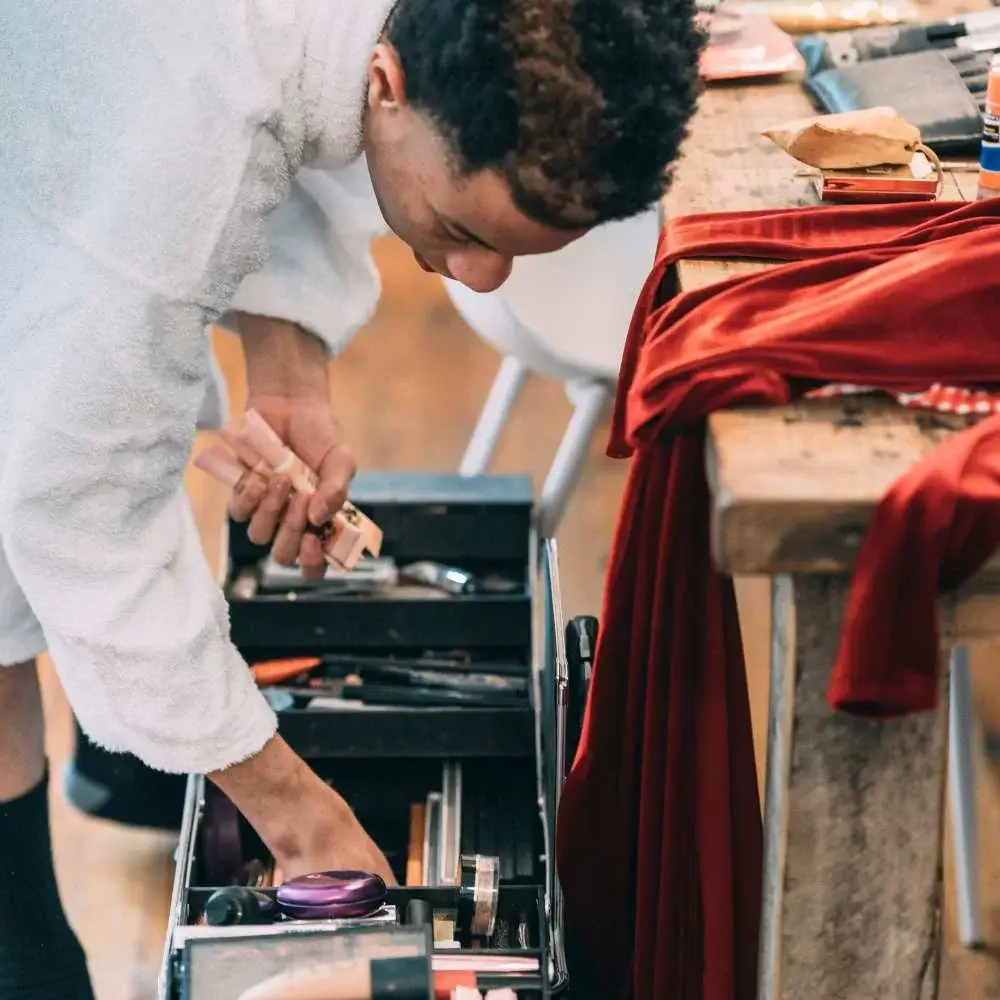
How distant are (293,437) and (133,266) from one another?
36cm

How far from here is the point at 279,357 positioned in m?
1.04

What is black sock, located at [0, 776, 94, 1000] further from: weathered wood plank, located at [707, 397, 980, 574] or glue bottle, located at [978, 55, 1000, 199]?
glue bottle, located at [978, 55, 1000, 199]

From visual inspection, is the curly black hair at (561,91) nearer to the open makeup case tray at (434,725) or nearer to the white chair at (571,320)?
the open makeup case tray at (434,725)

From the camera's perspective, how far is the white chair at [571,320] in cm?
141

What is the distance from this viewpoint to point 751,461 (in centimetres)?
62

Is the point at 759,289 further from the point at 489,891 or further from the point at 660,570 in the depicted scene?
the point at 489,891

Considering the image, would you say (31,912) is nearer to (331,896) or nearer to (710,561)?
(331,896)

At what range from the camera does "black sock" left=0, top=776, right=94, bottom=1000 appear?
3.40 feet

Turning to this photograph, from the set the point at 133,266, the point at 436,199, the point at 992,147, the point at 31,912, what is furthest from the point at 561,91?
the point at 31,912

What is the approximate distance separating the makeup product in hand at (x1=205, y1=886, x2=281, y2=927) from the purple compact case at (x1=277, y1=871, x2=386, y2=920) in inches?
1.1

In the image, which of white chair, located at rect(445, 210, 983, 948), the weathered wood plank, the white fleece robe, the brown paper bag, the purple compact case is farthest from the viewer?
white chair, located at rect(445, 210, 983, 948)

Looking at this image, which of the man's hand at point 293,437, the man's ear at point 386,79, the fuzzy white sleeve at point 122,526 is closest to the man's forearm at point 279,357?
the man's hand at point 293,437

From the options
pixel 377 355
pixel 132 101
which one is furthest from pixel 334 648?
pixel 377 355

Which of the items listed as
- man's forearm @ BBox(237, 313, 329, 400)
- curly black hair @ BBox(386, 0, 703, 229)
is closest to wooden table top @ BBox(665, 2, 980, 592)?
curly black hair @ BBox(386, 0, 703, 229)
